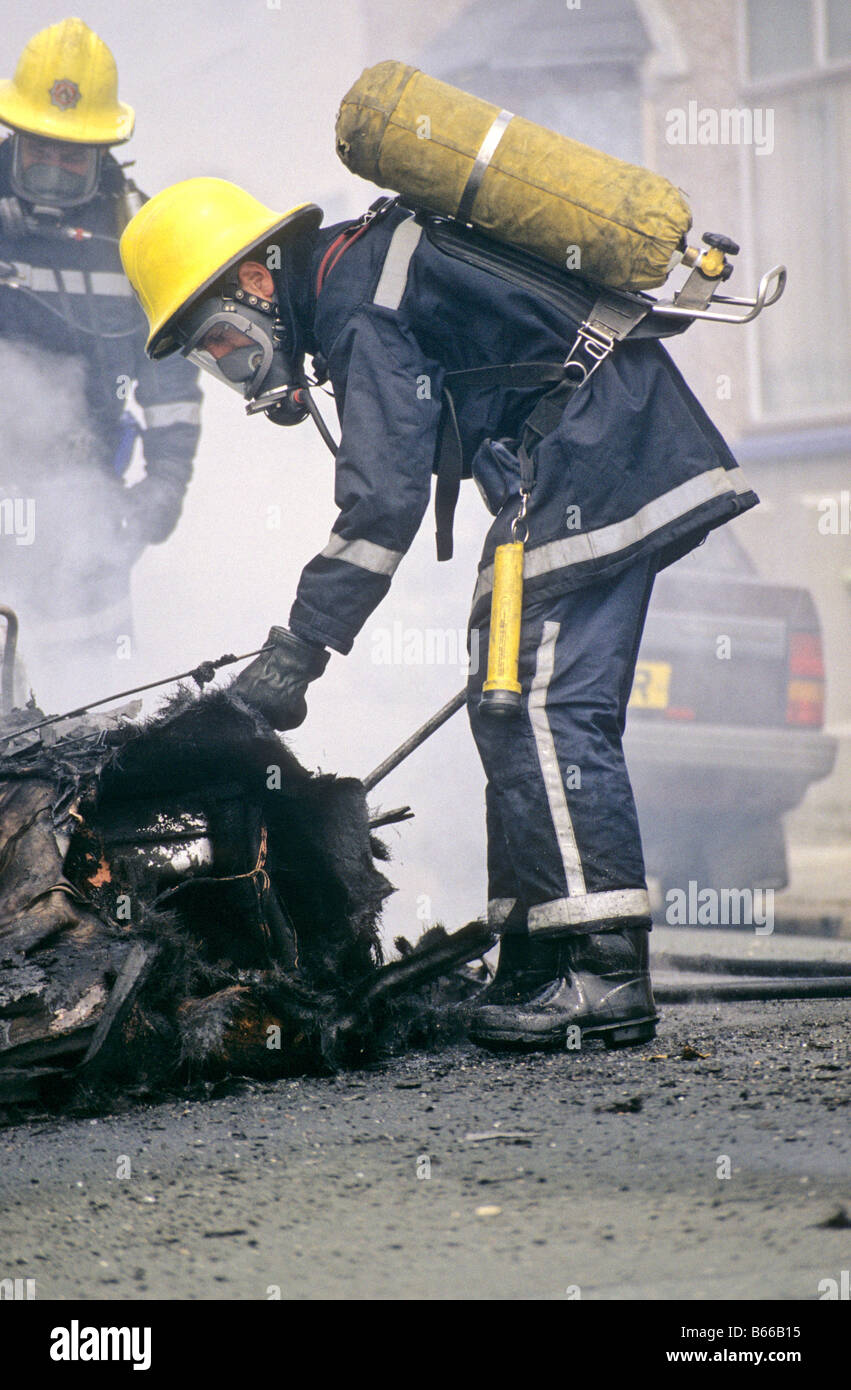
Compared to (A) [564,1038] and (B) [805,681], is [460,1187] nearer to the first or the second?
(A) [564,1038]

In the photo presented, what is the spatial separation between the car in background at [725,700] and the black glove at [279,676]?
282cm

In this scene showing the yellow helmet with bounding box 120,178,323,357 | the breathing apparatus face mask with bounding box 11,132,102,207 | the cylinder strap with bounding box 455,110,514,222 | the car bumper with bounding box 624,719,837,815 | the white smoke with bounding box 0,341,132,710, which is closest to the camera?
the cylinder strap with bounding box 455,110,514,222

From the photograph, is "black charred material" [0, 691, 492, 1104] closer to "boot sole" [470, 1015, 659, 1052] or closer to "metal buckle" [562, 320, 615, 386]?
"boot sole" [470, 1015, 659, 1052]

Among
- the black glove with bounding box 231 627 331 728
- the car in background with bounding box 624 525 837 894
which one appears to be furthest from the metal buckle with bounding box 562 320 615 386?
the car in background with bounding box 624 525 837 894

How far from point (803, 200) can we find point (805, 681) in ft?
20.6

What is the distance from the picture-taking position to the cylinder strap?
2.27 meters

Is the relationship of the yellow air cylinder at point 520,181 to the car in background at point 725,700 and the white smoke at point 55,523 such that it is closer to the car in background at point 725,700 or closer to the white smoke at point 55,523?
the car in background at point 725,700

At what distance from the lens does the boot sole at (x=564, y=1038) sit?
216 cm

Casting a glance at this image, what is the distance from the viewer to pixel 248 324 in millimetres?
2502

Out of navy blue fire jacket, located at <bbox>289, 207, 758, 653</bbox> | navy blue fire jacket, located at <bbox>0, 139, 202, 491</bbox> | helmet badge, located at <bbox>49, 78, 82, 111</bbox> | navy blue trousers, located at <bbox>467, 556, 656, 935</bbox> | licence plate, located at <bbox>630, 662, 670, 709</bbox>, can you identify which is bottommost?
navy blue trousers, located at <bbox>467, 556, 656, 935</bbox>

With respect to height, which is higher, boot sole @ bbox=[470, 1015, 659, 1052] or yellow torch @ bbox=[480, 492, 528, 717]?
yellow torch @ bbox=[480, 492, 528, 717]

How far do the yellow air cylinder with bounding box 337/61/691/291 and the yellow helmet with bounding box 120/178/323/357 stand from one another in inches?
10.5

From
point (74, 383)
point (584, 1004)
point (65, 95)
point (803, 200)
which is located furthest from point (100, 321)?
point (803, 200)
